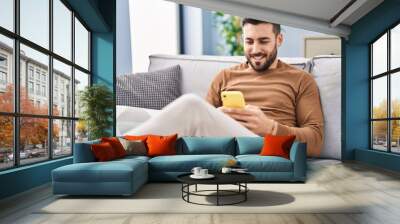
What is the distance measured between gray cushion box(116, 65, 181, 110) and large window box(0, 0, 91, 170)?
100 centimetres

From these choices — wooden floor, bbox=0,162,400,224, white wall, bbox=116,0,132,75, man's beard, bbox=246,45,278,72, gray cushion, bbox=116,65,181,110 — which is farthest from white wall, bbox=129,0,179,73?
wooden floor, bbox=0,162,400,224

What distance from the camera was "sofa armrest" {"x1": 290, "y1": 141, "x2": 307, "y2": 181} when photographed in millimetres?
5809

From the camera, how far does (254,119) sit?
8.44 meters

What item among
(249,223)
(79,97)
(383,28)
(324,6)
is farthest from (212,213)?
(383,28)

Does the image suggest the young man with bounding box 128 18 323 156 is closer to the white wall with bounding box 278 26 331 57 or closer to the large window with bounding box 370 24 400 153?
the white wall with bounding box 278 26 331 57

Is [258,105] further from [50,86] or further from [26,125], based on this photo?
[26,125]

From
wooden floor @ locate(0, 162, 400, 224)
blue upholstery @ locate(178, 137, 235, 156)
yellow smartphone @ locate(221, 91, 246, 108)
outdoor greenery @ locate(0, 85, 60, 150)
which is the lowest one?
Answer: wooden floor @ locate(0, 162, 400, 224)

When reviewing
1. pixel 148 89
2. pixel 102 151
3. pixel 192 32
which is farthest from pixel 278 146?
pixel 192 32

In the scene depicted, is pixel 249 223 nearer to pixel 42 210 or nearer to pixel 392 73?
pixel 42 210

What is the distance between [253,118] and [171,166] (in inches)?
121

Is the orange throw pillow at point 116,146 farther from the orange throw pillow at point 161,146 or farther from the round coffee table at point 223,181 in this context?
the round coffee table at point 223,181

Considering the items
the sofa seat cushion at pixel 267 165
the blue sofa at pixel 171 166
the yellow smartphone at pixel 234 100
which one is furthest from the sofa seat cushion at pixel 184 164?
the yellow smartphone at pixel 234 100

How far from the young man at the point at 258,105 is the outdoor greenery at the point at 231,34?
161 cm

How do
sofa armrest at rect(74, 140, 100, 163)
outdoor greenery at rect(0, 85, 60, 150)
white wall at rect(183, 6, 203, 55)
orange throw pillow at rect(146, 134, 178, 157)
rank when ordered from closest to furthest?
1. outdoor greenery at rect(0, 85, 60, 150)
2. sofa armrest at rect(74, 140, 100, 163)
3. orange throw pillow at rect(146, 134, 178, 157)
4. white wall at rect(183, 6, 203, 55)
